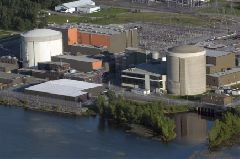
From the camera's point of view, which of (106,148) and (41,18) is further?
(41,18)

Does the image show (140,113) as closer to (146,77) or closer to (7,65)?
(146,77)

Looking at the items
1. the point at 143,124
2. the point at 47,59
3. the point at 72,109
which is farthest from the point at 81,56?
the point at 143,124

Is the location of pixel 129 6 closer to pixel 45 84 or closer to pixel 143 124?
pixel 45 84

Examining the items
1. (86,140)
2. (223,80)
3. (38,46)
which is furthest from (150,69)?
(86,140)

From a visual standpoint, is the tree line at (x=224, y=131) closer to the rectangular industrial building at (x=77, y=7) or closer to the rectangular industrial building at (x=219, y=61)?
the rectangular industrial building at (x=219, y=61)

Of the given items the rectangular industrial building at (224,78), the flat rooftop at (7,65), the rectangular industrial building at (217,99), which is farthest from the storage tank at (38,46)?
the rectangular industrial building at (217,99)
